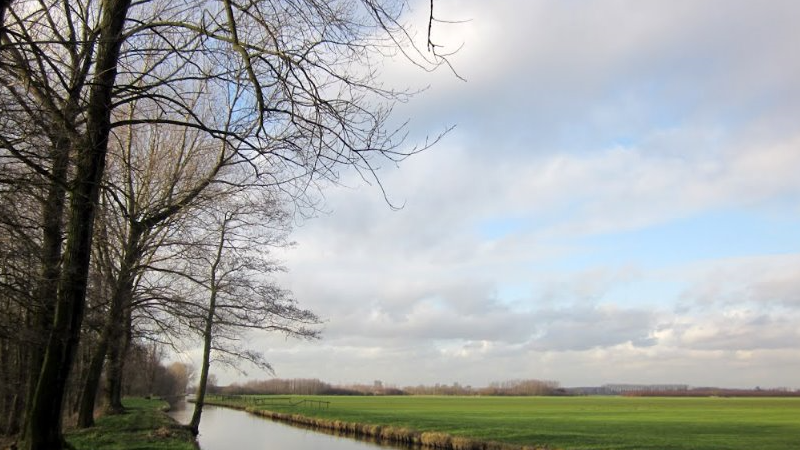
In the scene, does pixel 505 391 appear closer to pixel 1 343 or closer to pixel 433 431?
pixel 433 431

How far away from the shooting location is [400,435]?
33.7 m

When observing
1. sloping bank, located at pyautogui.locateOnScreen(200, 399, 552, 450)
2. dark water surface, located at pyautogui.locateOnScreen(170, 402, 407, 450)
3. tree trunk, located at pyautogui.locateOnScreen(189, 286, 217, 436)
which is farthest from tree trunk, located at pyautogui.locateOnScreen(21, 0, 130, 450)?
sloping bank, located at pyautogui.locateOnScreen(200, 399, 552, 450)

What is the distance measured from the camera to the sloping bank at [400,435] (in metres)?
26.6

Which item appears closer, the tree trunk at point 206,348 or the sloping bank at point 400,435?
the tree trunk at point 206,348

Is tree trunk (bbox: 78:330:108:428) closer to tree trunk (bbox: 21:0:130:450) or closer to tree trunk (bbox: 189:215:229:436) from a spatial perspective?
tree trunk (bbox: 189:215:229:436)

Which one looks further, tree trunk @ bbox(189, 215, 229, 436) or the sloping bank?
the sloping bank

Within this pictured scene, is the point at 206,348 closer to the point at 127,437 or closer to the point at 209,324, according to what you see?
the point at 209,324

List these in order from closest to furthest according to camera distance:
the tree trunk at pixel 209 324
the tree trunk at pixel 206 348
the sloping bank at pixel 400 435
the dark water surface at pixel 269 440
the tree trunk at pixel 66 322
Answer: the tree trunk at pixel 66 322, the tree trunk at pixel 209 324, the tree trunk at pixel 206 348, the sloping bank at pixel 400 435, the dark water surface at pixel 269 440

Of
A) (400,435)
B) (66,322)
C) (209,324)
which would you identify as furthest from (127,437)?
(400,435)

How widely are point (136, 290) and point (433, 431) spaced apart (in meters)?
19.7

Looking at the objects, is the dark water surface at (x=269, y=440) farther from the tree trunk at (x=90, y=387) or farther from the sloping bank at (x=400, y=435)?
the tree trunk at (x=90, y=387)

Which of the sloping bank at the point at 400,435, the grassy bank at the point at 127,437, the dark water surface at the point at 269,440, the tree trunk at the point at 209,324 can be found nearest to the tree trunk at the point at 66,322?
the grassy bank at the point at 127,437

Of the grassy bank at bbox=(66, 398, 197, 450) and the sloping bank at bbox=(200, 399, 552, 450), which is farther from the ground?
the grassy bank at bbox=(66, 398, 197, 450)

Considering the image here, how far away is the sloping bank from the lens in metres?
26.6
